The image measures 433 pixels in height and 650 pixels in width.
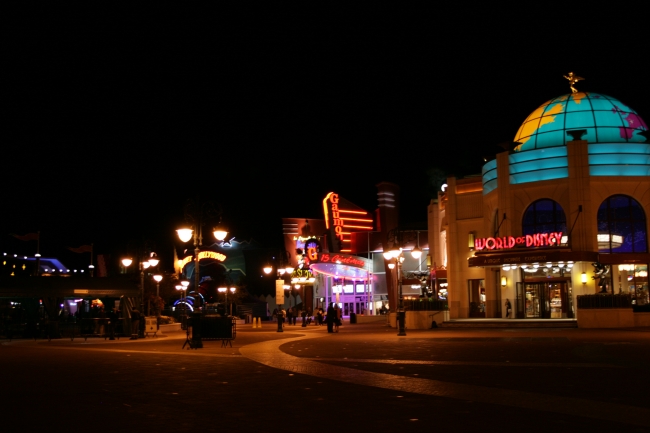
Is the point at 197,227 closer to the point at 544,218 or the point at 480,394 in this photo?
the point at 480,394

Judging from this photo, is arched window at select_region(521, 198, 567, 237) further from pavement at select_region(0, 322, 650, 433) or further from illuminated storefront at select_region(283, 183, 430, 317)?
pavement at select_region(0, 322, 650, 433)

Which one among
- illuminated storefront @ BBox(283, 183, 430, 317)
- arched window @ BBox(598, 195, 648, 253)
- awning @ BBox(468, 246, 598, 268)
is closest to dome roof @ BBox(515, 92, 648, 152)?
arched window @ BBox(598, 195, 648, 253)

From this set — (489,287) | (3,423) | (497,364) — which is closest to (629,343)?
(497,364)

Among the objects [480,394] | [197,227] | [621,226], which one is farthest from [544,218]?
[480,394]

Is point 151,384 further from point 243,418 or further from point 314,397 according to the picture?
point 243,418

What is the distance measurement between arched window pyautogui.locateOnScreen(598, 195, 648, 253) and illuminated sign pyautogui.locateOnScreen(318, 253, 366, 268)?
29.2 m

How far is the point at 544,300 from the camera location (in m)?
48.3

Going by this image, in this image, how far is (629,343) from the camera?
24.0 meters

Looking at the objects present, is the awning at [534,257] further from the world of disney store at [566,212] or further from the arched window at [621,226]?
the arched window at [621,226]

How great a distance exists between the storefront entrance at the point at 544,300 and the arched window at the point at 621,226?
3.68 m

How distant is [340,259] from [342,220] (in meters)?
10.1

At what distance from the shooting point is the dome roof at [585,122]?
4878cm

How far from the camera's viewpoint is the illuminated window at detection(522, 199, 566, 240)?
47625 millimetres

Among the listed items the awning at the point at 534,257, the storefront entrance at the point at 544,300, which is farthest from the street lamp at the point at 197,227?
the storefront entrance at the point at 544,300
